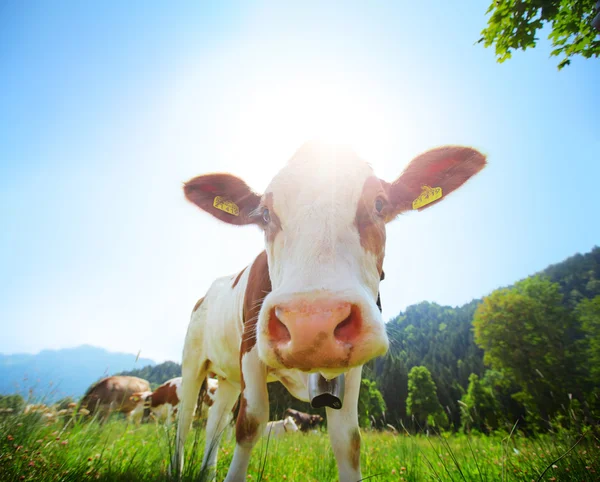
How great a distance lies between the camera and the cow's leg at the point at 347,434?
7.52 feet

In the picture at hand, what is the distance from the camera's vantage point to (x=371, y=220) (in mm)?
1992

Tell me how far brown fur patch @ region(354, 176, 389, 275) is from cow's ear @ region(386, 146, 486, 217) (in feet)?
1.73

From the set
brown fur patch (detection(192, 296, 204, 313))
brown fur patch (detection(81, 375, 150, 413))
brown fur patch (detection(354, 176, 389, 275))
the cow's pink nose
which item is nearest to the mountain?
brown fur patch (detection(81, 375, 150, 413))

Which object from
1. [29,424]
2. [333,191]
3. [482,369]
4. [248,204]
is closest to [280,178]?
[333,191]

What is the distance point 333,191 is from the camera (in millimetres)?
1938

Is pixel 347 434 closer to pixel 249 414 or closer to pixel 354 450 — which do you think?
pixel 354 450

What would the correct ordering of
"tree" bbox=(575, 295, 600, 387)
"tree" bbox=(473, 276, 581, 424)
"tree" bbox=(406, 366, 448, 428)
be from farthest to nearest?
"tree" bbox=(406, 366, 448, 428), "tree" bbox=(473, 276, 581, 424), "tree" bbox=(575, 295, 600, 387)

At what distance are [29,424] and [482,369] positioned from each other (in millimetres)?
44304

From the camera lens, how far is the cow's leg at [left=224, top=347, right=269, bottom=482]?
7.41 ft

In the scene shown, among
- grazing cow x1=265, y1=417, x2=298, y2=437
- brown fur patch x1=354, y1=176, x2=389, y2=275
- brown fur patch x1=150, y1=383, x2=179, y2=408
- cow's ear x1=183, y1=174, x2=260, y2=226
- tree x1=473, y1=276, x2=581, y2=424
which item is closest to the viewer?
brown fur patch x1=354, y1=176, x2=389, y2=275

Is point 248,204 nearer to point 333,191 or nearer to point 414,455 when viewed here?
point 333,191

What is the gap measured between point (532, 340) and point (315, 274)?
89.5 feet

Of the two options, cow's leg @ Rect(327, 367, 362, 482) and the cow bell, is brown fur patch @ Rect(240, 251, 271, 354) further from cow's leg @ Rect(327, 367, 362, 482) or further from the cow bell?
cow's leg @ Rect(327, 367, 362, 482)

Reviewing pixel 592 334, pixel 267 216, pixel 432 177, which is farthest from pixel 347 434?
pixel 592 334
